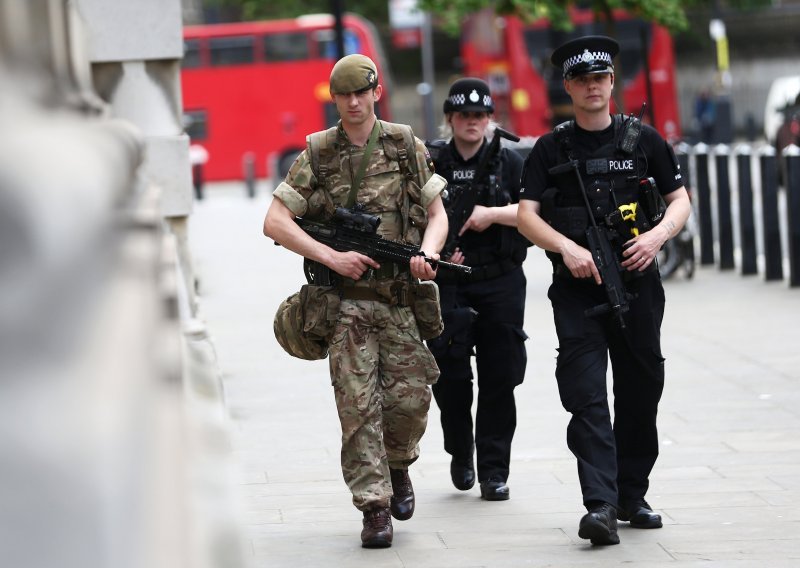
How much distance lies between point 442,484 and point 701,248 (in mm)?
9662

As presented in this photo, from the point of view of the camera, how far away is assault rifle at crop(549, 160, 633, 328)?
4844 millimetres

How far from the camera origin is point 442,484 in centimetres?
603

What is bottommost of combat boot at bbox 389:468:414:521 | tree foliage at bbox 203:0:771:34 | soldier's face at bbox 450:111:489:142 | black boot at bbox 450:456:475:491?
black boot at bbox 450:456:475:491

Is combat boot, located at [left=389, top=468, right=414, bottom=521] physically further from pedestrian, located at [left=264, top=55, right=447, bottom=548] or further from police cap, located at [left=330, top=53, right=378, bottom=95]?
police cap, located at [left=330, top=53, right=378, bottom=95]

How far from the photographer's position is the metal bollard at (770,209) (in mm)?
12992

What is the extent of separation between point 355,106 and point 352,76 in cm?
10

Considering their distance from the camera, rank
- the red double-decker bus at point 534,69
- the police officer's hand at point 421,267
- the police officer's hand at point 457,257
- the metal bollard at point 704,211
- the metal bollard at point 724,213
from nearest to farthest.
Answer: the police officer's hand at point 421,267 → the police officer's hand at point 457,257 → the metal bollard at point 724,213 → the metal bollard at point 704,211 → the red double-decker bus at point 534,69

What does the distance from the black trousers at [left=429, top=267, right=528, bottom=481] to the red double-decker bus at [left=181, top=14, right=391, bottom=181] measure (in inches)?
1237

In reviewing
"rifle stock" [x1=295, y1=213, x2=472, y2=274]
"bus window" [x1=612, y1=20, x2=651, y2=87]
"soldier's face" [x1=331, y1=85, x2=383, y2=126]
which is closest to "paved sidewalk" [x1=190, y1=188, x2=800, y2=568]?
"rifle stock" [x1=295, y1=213, x2=472, y2=274]

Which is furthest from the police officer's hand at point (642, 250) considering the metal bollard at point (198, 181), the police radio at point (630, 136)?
the metal bollard at point (198, 181)

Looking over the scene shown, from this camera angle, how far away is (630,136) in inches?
196

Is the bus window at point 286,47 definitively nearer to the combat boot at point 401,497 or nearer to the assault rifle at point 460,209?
the assault rifle at point 460,209

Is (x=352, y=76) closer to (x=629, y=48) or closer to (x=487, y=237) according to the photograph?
(x=487, y=237)

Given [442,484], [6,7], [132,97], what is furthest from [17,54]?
[132,97]
